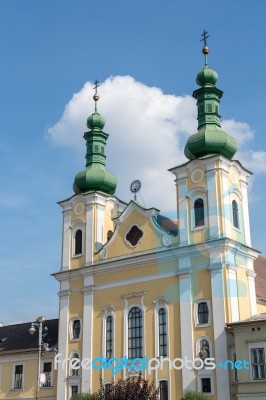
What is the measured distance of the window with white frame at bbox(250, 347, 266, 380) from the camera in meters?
25.5

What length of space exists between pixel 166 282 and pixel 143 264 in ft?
5.89

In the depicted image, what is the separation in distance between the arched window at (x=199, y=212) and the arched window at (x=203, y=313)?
3.86 m

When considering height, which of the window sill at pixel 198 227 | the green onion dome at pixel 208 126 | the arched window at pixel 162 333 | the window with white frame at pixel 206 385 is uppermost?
the green onion dome at pixel 208 126

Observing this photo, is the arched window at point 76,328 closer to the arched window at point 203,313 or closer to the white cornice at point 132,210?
the white cornice at point 132,210

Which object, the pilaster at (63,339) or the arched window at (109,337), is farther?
the pilaster at (63,339)

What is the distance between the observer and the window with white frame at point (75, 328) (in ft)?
110

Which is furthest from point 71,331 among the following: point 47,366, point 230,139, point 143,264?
point 230,139

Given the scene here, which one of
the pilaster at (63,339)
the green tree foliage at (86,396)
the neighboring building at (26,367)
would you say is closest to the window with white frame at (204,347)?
the green tree foliage at (86,396)

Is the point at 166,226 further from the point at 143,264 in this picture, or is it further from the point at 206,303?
the point at 206,303

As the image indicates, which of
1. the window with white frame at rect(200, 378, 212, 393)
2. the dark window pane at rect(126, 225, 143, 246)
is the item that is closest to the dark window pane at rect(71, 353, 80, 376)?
the dark window pane at rect(126, 225, 143, 246)

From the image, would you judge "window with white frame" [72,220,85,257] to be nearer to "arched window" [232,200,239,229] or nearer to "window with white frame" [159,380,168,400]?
"arched window" [232,200,239,229]

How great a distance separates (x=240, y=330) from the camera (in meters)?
26.4

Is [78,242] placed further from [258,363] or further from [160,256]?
[258,363]

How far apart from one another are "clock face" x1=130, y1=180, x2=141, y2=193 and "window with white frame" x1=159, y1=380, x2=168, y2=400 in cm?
1025
